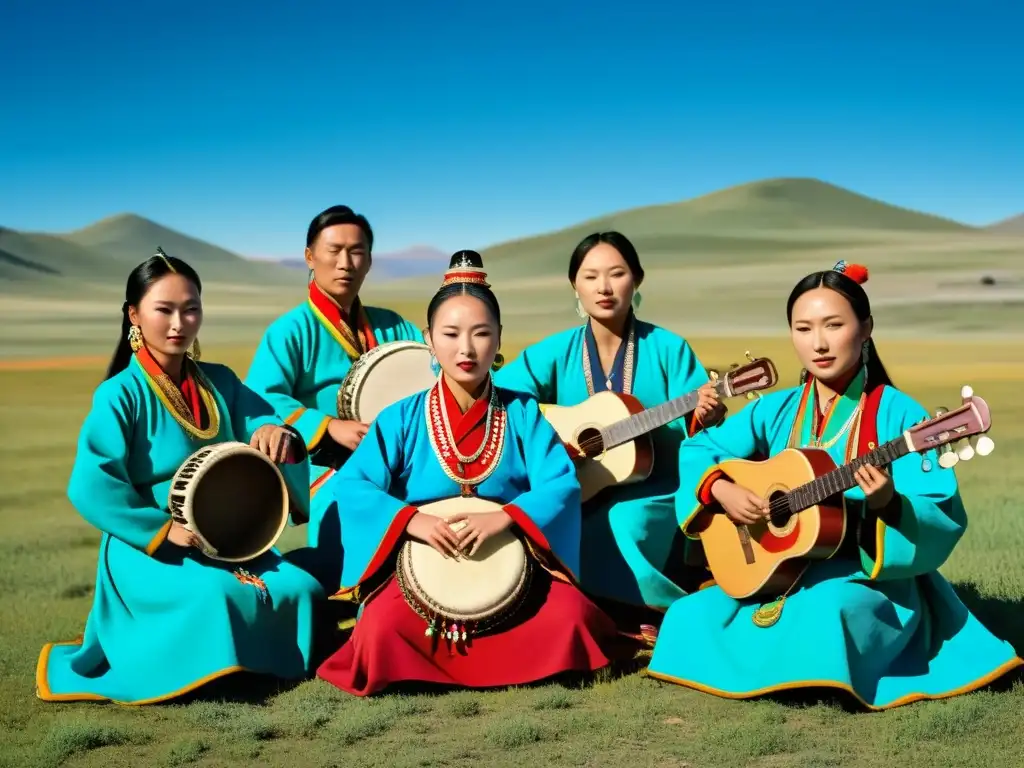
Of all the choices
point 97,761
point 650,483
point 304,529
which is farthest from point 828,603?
point 304,529

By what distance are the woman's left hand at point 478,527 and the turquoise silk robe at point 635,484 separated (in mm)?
1089

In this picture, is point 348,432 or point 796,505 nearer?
point 796,505

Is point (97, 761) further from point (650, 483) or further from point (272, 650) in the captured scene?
point (650, 483)

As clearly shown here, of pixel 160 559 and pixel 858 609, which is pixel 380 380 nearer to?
pixel 160 559

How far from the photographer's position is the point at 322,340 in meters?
6.43

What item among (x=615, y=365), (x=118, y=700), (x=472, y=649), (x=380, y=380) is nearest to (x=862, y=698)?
(x=472, y=649)

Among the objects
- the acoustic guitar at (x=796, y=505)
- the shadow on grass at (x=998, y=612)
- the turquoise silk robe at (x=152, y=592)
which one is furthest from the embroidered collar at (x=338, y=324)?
the shadow on grass at (x=998, y=612)

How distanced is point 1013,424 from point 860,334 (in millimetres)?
10557

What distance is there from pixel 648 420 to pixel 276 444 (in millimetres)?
1670

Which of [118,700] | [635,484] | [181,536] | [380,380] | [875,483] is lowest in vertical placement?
[118,700]

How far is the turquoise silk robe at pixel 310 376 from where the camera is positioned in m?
6.16

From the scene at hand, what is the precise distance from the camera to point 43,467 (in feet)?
40.9

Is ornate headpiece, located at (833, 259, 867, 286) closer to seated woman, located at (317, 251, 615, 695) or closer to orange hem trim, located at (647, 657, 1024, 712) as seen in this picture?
seated woman, located at (317, 251, 615, 695)

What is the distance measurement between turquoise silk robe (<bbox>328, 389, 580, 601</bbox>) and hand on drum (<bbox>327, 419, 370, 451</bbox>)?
712 mm
